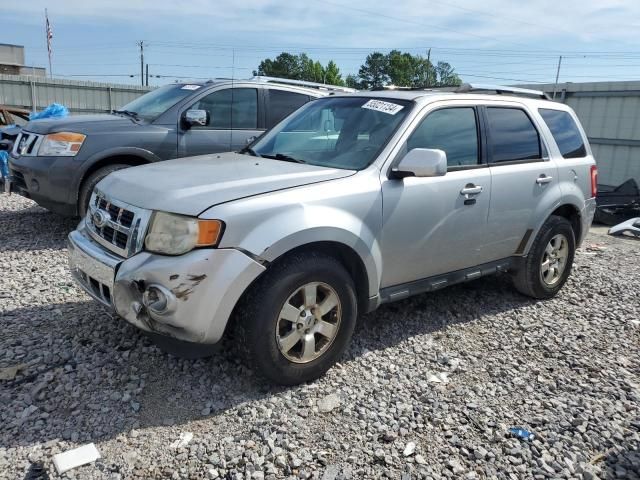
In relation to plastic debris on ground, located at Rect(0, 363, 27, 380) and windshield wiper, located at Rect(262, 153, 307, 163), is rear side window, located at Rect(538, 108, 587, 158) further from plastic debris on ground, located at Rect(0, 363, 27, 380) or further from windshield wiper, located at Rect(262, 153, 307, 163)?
plastic debris on ground, located at Rect(0, 363, 27, 380)

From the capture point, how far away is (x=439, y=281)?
4.07 m

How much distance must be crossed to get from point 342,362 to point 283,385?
0.57 meters

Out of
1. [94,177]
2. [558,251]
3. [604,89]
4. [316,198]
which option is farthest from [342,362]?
[604,89]

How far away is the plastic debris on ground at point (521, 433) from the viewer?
2969mm

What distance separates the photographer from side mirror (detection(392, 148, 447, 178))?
11.3ft

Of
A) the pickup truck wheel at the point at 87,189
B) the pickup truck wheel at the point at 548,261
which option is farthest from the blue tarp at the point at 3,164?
the pickup truck wheel at the point at 548,261

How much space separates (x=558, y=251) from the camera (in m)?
5.11

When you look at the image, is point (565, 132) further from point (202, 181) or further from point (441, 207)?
point (202, 181)

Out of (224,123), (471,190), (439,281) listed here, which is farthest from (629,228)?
(224,123)

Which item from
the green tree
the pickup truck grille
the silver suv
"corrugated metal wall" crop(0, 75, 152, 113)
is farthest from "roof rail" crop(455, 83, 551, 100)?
the green tree

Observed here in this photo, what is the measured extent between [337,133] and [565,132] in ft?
8.05

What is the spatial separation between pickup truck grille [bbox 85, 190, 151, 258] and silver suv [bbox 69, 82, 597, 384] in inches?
0.5

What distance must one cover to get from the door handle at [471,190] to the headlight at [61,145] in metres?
4.26

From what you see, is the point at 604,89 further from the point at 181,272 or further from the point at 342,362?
the point at 181,272
